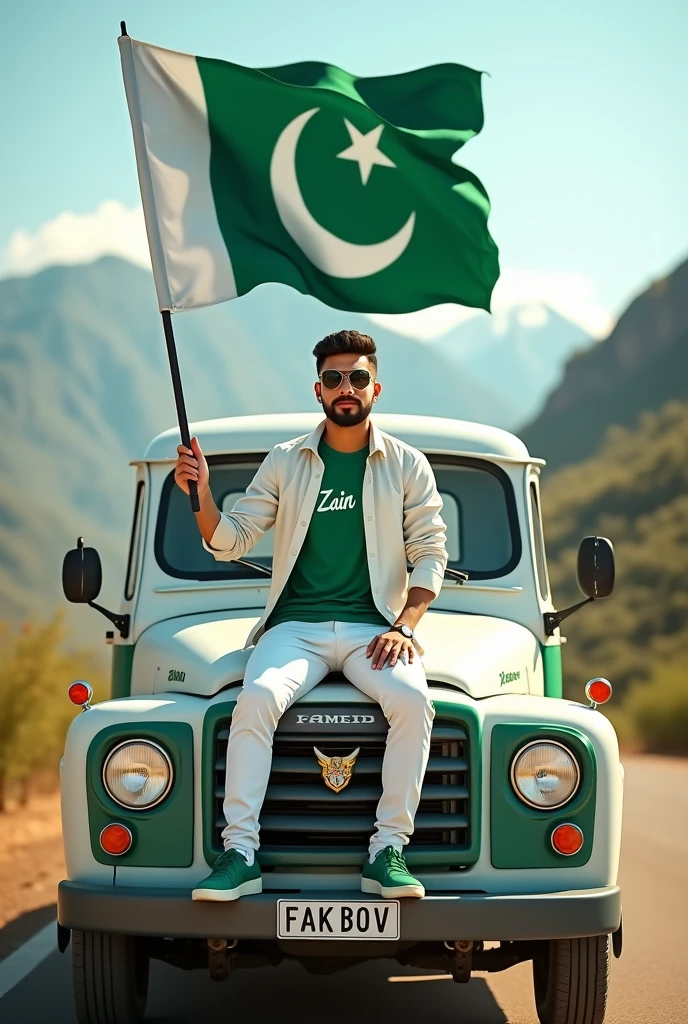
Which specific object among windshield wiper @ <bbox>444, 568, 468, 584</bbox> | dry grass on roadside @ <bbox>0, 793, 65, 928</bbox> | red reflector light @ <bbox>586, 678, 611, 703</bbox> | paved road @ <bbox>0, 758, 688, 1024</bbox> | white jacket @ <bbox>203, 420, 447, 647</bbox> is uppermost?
white jacket @ <bbox>203, 420, 447, 647</bbox>

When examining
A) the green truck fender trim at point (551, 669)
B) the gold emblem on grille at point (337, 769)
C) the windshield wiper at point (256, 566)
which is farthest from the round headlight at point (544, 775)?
the windshield wiper at point (256, 566)

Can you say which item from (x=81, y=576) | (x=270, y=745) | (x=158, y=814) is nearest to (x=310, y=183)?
(x=81, y=576)

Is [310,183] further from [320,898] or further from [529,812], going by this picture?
[320,898]

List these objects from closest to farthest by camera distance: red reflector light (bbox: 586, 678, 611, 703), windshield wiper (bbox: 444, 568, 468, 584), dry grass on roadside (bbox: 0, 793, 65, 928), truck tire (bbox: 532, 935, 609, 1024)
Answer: truck tire (bbox: 532, 935, 609, 1024)
red reflector light (bbox: 586, 678, 611, 703)
windshield wiper (bbox: 444, 568, 468, 584)
dry grass on roadside (bbox: 0, 793, 65, 928)

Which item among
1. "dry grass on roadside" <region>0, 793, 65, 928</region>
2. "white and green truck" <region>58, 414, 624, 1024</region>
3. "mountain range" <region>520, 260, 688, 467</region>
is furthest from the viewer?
"mountain range" <region>520, 260, 688, 467</region>

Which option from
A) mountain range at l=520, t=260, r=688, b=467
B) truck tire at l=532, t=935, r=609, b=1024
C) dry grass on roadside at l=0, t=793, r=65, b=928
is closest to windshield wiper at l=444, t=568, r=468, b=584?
truck tire at l=532, t=935, r=609, b=1024

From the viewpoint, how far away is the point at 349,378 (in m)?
5.47

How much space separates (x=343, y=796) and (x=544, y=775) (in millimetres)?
702

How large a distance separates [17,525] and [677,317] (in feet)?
219

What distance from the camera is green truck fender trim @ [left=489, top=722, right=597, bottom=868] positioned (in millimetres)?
4922

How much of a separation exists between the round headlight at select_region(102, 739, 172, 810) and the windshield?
5.43ft

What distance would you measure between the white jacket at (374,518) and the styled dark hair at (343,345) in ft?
1.07

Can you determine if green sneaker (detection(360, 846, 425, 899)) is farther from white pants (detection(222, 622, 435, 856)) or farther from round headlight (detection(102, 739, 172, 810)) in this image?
round headlight (detection(102, 739, 172, 810))

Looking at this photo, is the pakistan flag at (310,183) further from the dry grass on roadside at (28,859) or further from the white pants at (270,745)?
the dry grass on roadside at (28,859)
